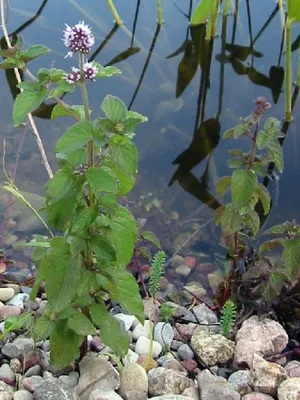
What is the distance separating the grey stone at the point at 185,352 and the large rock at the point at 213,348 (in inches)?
0.6

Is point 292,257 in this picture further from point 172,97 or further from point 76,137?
point 172,97

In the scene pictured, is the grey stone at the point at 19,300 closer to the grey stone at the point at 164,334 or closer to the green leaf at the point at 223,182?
the grey stone at the point at 164,334

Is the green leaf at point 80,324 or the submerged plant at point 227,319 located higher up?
the green leaf at point 80,324

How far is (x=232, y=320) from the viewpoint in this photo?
1.86 m

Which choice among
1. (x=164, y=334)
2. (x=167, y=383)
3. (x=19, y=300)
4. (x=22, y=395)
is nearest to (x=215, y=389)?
(x=167, y=383)

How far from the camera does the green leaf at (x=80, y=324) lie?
1.41 metres

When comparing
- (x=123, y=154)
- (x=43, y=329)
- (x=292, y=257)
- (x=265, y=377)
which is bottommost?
(x=265, y=377)

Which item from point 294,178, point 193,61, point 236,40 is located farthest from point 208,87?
point 294,178

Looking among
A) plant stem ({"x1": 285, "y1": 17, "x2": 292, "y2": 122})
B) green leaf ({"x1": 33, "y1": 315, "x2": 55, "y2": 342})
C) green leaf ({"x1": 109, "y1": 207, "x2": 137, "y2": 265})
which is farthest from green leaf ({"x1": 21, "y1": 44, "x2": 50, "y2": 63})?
plant stem ({"x1": 285, "y1": 17, "x2": 292, "y2": 122})

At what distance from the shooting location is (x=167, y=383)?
1561mm

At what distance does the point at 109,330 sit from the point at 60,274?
206 millimetres

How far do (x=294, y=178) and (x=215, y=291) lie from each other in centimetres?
85

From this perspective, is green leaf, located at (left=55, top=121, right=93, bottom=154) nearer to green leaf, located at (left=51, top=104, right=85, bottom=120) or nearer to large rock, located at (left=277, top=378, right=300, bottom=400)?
green leaf, located at (left=51, top=104, right=85, bottom=120)

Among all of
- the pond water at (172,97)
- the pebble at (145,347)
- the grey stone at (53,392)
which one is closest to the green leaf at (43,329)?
the grey stone at (53,392)
